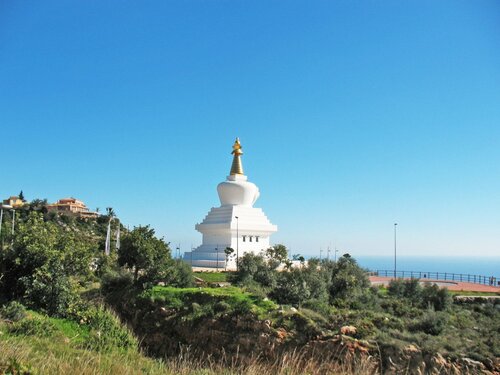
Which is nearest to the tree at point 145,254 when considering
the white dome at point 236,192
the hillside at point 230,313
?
the hillside at point 230,313

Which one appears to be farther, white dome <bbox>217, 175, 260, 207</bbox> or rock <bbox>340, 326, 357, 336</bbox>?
white dome <bbox>217, 175, 260, 207</bbox>

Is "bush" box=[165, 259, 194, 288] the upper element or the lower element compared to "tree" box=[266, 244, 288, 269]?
lower

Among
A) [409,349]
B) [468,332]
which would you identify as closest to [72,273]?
[409,349]

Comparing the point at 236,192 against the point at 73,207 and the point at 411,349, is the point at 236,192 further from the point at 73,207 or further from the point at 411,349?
the point at 73,207

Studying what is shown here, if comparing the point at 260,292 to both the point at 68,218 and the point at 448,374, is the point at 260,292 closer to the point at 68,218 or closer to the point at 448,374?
the point at 448,374

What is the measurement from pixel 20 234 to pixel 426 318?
17085 mm

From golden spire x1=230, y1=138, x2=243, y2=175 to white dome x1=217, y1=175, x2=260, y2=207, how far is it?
89 centimetres

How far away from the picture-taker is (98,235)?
186ft

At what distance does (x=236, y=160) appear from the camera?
42.4m

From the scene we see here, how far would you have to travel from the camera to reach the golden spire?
137 ft

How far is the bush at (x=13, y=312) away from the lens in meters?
14.7

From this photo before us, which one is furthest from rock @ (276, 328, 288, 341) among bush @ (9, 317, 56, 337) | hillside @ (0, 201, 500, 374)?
bush @ (9, 317, 56, 337)

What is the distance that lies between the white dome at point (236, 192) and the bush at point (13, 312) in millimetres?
25947

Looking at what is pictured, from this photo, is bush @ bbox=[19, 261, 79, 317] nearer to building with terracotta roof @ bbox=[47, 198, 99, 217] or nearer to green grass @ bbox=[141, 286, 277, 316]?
green grass @ bbox=[141, 286, 277, 316]
